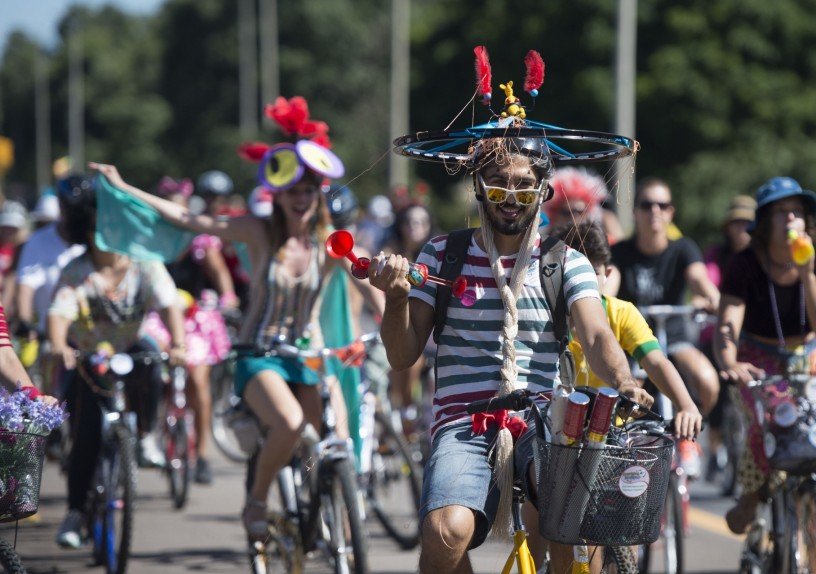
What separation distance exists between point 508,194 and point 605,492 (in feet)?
3.50

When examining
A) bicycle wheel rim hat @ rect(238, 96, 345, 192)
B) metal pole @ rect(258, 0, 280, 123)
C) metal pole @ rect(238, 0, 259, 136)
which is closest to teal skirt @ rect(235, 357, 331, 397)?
bicycle wheel rim hat @ rect(238, 96, 345, 192)

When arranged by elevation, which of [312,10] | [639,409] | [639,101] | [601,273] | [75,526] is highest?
[312,10]

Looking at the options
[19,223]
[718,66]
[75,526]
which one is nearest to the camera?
[75,526]

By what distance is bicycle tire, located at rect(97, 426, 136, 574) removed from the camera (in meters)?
6.96

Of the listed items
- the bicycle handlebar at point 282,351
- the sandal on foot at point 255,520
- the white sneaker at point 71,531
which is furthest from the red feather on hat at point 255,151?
the white sneaker at point 71,531

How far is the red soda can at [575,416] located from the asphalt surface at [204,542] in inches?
111

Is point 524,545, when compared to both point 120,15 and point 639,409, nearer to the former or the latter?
point 639,409

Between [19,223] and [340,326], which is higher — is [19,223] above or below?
above

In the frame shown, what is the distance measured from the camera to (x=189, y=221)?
6.72m

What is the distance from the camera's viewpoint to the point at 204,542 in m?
8.18

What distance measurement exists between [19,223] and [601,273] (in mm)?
9341

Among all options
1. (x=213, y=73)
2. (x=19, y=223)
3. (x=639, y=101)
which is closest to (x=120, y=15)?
(x=213, y=73)

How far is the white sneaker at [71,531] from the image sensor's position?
285 inches

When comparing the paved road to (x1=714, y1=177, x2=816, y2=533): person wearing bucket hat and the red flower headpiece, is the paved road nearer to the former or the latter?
(x1=714, y1=177, x2=816, y2=533): person wearing bucket hat
